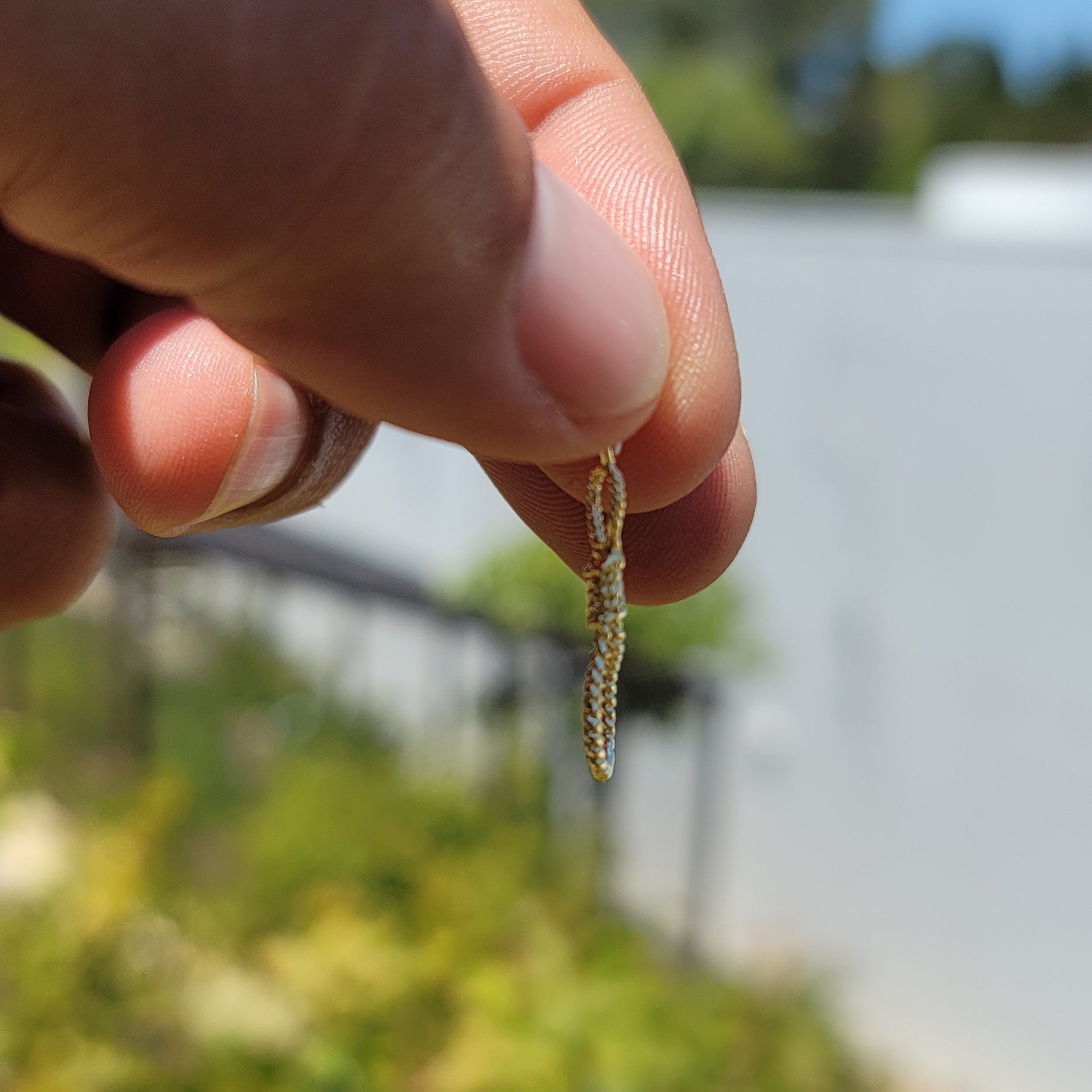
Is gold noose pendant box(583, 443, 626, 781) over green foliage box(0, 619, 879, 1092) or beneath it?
over

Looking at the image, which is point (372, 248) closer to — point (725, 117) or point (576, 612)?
point (576, 612)

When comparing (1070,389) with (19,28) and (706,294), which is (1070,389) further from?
(19,28)

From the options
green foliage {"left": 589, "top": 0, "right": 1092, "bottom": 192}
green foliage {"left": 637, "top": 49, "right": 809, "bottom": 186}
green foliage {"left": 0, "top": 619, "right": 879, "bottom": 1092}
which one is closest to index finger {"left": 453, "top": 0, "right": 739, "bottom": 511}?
green foliage {"left": 0, "top": 619, "right": 879, "bottom": 1092}

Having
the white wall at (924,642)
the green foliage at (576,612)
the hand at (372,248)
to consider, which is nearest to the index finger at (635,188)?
the hand at (372,248)

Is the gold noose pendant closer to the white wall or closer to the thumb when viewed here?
the thumb

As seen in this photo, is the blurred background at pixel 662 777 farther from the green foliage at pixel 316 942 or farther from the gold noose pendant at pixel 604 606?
the gold noose pendant at pixel 604 606
